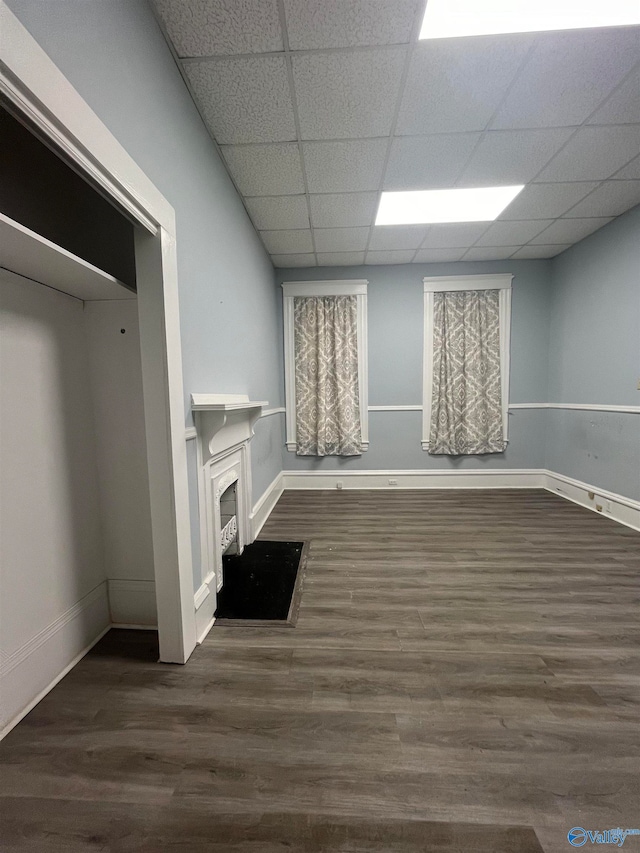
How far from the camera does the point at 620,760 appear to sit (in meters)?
1.01

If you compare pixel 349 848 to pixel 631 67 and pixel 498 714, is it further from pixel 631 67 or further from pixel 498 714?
pixel 631 67

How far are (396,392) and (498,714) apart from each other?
3.24 meters

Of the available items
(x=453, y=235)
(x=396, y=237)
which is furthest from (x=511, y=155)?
(x=396, y=237)

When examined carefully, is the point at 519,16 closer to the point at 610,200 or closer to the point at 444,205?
the point at 444,205

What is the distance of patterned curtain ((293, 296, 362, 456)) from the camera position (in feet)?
12.9

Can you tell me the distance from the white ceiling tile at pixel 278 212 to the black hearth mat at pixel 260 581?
2.73m

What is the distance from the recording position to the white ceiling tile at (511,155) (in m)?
1.90

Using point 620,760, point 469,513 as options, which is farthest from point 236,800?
point 469,513

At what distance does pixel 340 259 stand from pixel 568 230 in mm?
2277

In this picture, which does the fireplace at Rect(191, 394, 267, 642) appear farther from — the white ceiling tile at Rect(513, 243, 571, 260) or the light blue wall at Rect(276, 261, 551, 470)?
the white ceiling tile at Rect(513, 243, 571, 260)

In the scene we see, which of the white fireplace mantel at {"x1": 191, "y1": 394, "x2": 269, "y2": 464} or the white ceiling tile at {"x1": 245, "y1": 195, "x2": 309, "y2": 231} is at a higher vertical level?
the white ceiling tile at {"x1": 245, "y1": 195, "x2": 309, "y2": 231}

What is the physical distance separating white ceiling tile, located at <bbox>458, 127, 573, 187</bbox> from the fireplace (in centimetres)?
220

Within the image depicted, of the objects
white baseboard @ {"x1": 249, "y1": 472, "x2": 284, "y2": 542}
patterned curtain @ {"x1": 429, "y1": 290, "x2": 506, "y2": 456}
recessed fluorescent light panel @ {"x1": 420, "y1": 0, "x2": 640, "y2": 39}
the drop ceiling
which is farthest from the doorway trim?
patterned curtain @ {"x1": 429, "y1": 290, "x2": 506, "y2": 456}

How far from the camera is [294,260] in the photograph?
3.71 meters
